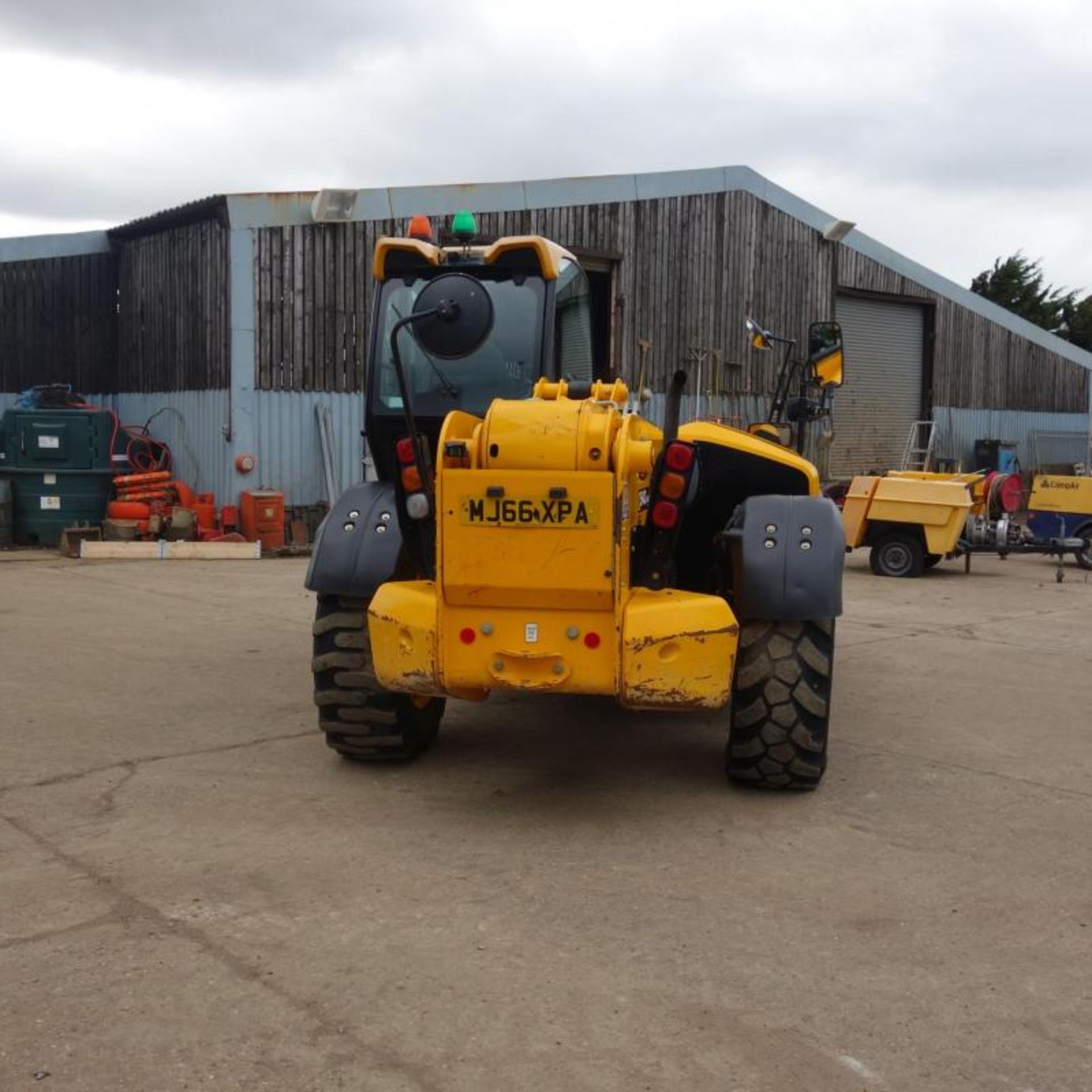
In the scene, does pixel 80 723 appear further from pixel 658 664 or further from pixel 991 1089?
pixel 991 1089

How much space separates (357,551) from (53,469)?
35.8 feet

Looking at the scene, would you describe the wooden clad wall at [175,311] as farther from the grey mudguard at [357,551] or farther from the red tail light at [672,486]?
the red tail light at [672,486]

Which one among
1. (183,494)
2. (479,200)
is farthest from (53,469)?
(479,200)

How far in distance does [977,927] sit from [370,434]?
3.74m

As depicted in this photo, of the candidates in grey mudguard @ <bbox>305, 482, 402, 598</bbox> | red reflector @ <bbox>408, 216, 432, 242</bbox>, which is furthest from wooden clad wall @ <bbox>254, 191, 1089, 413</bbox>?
grey mudguard @ <bbox>305, 482, 402, 598</bbox>

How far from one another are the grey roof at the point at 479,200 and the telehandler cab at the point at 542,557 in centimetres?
971

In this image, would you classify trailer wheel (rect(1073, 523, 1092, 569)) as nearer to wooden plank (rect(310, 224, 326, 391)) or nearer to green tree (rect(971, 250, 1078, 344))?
wooden plank (rect(310, 224, 326, 391))

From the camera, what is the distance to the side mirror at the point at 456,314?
488cm

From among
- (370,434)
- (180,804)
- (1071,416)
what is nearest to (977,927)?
(180,804)

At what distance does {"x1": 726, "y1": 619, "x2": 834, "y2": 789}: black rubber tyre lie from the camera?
4949 mm

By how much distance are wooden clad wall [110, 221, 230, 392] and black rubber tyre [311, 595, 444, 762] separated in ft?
34.2

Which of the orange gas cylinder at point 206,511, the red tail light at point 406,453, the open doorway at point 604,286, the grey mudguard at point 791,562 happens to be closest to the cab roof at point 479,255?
the red tail light at point 406,453

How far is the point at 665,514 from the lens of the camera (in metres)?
4.62

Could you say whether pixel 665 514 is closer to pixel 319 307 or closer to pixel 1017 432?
Answer: pixel 319 307
